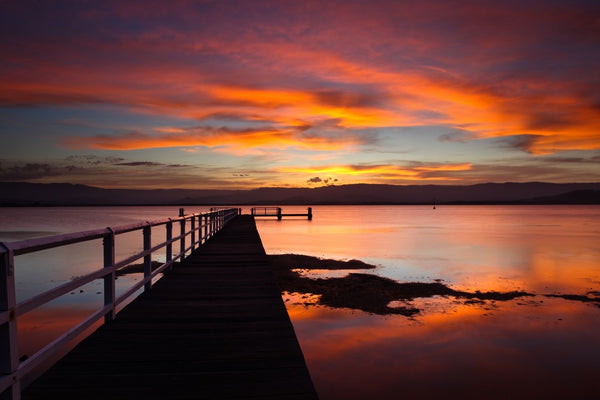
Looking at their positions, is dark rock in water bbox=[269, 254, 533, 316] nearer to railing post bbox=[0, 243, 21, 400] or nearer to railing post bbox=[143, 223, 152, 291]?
railing post bbox=[143, 223, 152, 291]

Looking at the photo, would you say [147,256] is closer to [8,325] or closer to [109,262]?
[109,262]

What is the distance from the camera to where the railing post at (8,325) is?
2.52 m

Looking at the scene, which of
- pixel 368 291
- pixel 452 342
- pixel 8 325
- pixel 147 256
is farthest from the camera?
pixel 368 291

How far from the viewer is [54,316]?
43.6ft

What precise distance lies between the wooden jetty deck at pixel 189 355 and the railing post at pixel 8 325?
0.65 meters

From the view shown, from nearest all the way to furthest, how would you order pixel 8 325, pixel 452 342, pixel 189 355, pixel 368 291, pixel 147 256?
pixel 8 325 → pixel 189 355 → pixel 147 256 → pixel 452 342 → pixel 368 291

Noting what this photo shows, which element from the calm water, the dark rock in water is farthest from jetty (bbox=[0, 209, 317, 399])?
the dark rock in water

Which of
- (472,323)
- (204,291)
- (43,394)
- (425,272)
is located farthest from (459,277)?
→ (43,394)

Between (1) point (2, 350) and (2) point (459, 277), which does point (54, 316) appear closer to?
(1) point (2, 350)

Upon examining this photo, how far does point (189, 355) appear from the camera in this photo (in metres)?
4.07

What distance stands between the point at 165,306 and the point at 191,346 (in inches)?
Answer: 73.2

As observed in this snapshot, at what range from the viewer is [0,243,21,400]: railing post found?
2516 mm

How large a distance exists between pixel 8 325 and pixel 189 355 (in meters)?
1.83

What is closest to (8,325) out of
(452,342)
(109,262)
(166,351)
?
(166,351)
